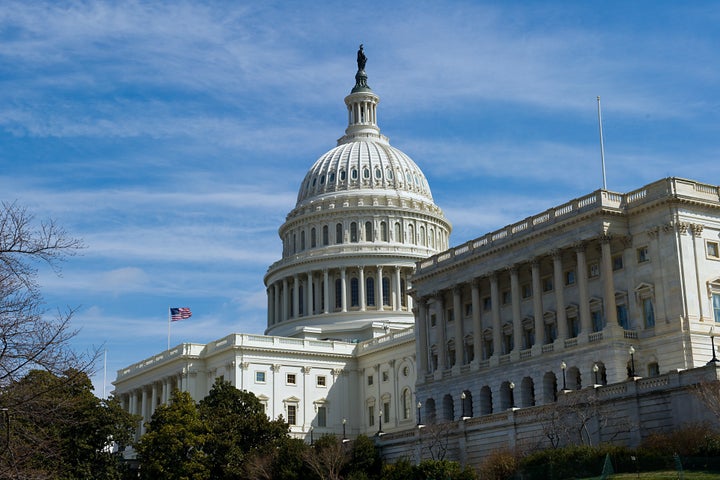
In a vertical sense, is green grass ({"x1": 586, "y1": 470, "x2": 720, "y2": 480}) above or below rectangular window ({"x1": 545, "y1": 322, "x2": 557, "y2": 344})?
below

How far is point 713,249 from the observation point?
80375 mm

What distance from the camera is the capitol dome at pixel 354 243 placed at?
464ft

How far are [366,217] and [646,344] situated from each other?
72.9 m

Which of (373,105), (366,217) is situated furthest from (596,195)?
(373,105)

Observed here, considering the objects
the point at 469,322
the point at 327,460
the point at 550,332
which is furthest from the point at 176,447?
the point at 550,332

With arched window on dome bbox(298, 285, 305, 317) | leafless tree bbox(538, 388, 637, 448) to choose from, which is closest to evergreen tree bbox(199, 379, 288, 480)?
leafless tree bbox(538, 388, 637, 448)

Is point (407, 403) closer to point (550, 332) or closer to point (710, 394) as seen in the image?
point (550, 332)

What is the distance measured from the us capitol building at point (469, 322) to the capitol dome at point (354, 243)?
268 mm

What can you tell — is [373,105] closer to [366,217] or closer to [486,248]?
[366,217]

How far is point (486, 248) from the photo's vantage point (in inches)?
3669

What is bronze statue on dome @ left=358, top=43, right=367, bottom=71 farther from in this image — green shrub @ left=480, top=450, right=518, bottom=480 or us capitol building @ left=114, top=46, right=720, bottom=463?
green shrub @ left=480, top=450, right=518, bottom=480

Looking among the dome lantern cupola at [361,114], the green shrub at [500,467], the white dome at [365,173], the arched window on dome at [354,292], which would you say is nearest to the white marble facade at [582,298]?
the green shrub at [500,467]

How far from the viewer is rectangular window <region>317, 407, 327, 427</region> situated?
4850 inches

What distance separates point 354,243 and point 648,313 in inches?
2744
